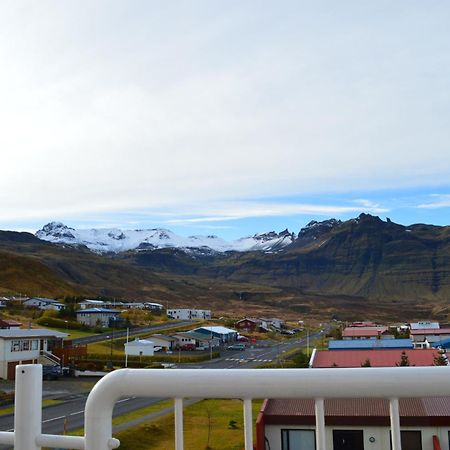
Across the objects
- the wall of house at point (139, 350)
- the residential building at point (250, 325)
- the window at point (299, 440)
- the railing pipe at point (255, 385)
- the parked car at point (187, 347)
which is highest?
the railing pipe at point (255, 385)

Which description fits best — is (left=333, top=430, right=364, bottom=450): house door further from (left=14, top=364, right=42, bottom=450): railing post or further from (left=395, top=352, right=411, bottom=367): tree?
(left=395, top=352, right=411, bottom=367): tree

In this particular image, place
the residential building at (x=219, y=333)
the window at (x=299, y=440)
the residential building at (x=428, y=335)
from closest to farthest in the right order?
the window at (x=299, y=440)
the residential building at (x=428, y=335)
the residential building at (x=219, y=333)

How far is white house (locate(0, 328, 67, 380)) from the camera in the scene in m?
29.6

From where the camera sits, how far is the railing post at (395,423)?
4.42 feet

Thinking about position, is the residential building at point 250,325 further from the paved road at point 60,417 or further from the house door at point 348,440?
the house door at point 348,440

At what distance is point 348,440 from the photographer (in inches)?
58.7

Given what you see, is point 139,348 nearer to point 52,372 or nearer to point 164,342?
point 164,342

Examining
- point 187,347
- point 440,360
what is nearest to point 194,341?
point 187,347

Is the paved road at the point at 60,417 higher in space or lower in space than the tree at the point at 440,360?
lower

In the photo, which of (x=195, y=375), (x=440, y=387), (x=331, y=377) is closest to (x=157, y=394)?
(x=195, y=375)

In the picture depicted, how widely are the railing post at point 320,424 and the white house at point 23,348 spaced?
1150 inches

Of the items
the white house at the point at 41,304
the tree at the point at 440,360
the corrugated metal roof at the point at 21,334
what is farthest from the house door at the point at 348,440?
the white house at the point at 41,304

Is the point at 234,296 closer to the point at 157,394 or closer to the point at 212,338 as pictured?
the point at 212,338

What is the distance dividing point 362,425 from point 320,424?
21 cm
